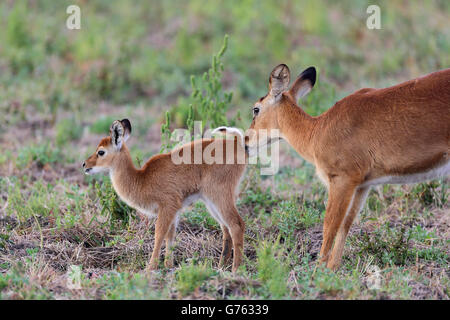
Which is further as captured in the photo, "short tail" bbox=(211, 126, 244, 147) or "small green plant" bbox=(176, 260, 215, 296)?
"short tail" bbox=(211, 126, 244, 147)

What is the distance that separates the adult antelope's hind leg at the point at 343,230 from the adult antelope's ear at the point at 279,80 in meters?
1.41

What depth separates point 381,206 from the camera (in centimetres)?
827

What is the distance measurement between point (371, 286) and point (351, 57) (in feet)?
31.5

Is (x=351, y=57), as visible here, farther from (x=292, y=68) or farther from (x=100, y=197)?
(x=100, y=197)

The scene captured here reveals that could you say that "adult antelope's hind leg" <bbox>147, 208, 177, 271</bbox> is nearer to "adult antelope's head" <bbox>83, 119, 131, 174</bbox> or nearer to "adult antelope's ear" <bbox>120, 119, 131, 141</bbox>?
"adult antelope's head" <bbox>83, 119, 131, 174</bbox>

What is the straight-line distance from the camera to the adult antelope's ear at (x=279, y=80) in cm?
688

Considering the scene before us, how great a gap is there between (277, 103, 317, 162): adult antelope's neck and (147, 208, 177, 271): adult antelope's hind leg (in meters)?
1.52

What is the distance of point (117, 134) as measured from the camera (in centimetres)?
683

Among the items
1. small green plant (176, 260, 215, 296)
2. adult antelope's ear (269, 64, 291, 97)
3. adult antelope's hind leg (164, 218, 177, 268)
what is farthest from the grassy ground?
adult antelope's ear (269, 64, 291, 97)

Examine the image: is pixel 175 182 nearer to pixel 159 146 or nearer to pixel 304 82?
pixel 304 82

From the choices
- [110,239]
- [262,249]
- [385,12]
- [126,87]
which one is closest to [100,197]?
[110,239]

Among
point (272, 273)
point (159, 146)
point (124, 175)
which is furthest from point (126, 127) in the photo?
point (159, 146)

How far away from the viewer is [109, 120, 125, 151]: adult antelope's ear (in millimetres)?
6771
